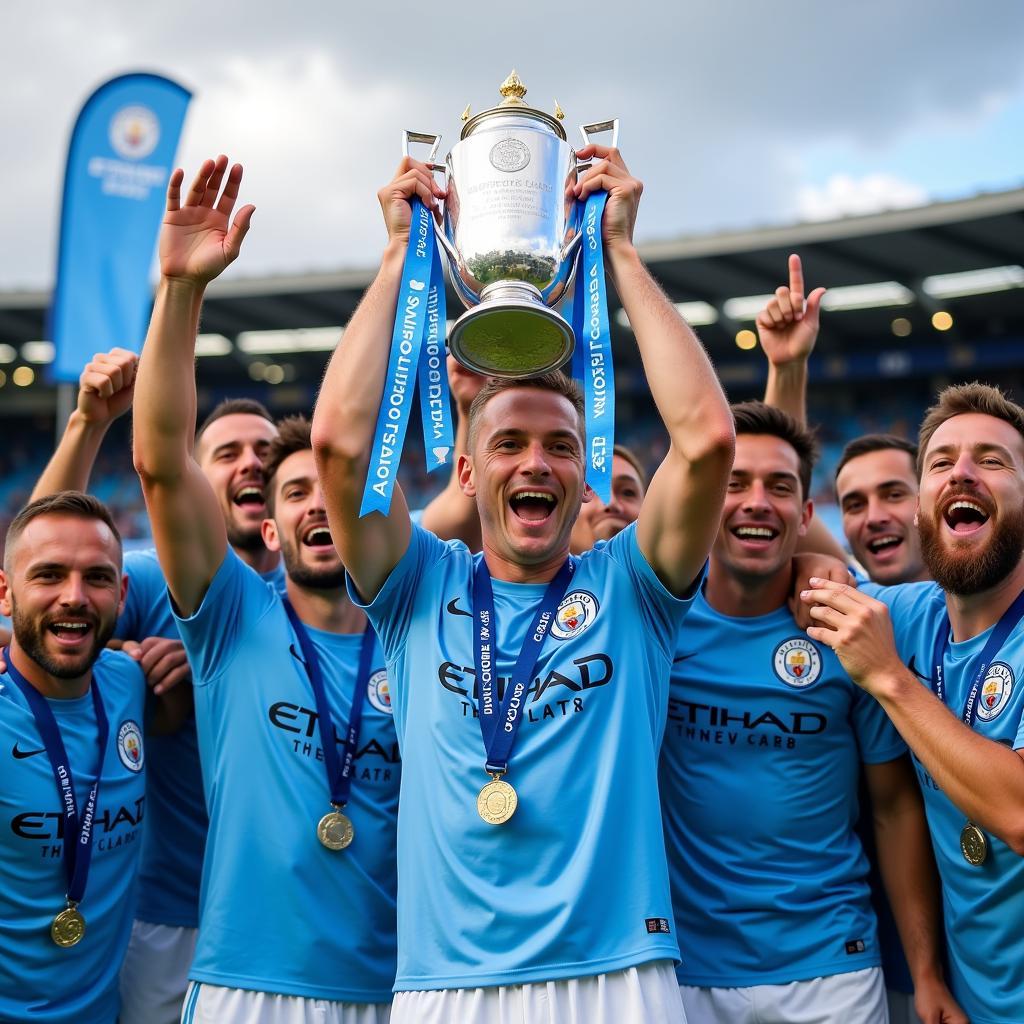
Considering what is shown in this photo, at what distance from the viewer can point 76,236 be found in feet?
35.1

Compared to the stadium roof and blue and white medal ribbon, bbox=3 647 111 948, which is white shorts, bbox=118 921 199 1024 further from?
the stadium roof

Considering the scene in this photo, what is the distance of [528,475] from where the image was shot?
2.83m

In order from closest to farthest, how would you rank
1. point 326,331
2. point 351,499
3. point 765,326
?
point 351,499 → point 765,326 → point 326,331

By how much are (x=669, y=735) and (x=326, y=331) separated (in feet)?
69.7

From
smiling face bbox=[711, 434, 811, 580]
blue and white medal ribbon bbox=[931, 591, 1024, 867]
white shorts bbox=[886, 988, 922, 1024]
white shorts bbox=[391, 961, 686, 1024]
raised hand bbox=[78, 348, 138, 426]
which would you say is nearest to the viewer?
white shorts bbox=[391, 961, 686, 1024]

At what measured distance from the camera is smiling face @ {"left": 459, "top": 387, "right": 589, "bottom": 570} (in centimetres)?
284

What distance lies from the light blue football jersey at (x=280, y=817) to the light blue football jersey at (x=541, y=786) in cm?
41

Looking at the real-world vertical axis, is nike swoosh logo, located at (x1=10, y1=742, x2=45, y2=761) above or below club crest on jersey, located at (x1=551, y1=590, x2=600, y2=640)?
below

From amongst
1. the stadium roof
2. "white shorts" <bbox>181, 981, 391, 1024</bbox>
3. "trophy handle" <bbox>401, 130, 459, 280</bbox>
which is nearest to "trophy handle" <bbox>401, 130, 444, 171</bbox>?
"trophy handle" <bbox>401, 130, 459, 280</bbox>

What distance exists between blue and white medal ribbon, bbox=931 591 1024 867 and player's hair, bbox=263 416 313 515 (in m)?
2.09

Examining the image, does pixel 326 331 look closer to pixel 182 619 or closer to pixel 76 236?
pixel 76 236

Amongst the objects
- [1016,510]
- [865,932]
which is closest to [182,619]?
[865,932]

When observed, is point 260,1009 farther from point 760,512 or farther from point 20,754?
point 760,512

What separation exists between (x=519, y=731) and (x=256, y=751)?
0.88 m
